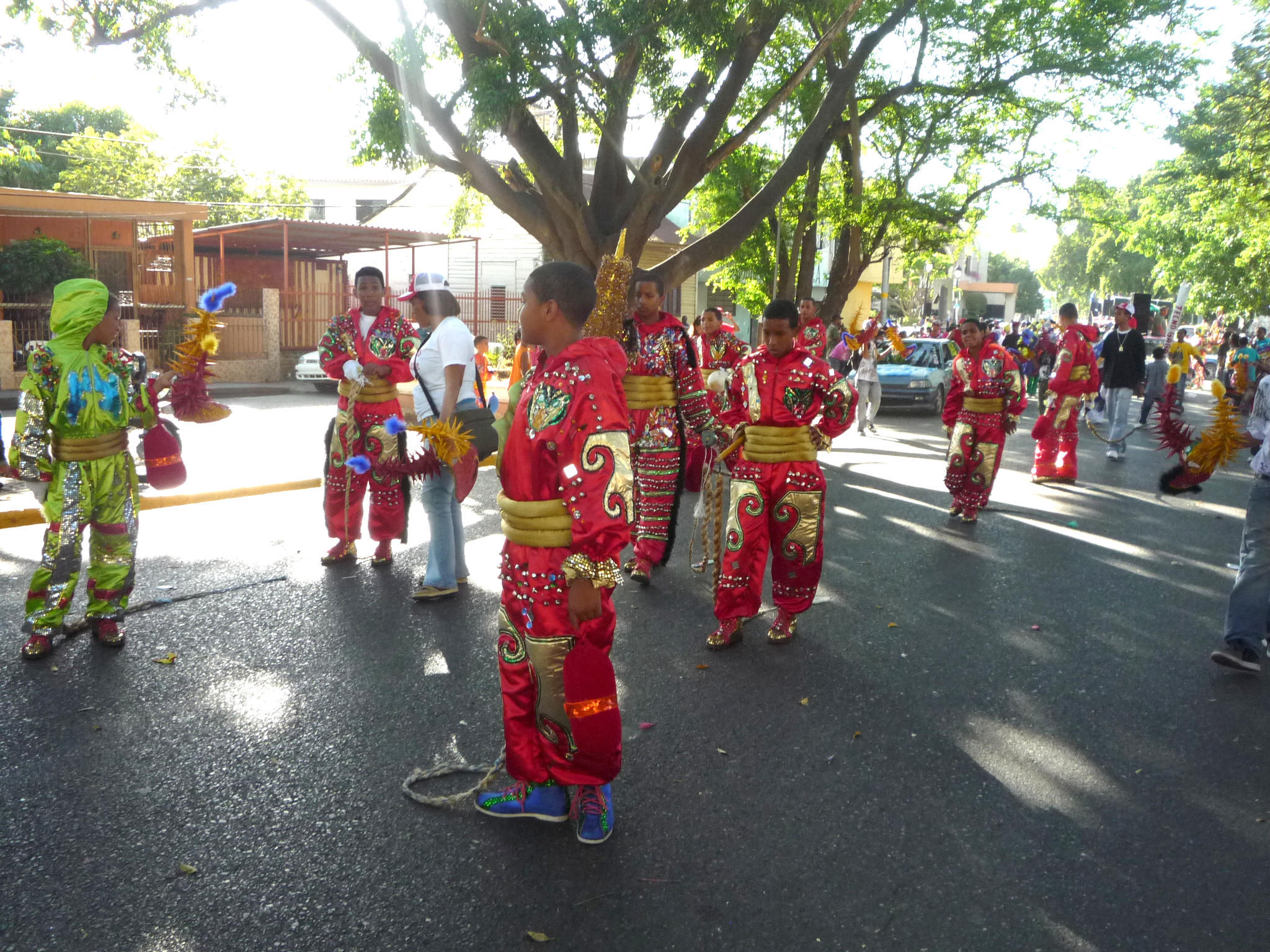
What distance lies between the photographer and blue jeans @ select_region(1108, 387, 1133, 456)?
13.4m

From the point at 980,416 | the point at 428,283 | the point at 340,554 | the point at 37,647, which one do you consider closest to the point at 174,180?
the point at 340,554

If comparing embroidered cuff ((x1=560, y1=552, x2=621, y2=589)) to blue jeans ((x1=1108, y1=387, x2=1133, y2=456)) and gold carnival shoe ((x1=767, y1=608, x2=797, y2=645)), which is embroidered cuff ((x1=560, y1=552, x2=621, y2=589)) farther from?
blue jeans ((x1=1108, y1=387, x2=1133, y2=456))

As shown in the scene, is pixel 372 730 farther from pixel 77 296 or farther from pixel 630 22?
pixel 630 22

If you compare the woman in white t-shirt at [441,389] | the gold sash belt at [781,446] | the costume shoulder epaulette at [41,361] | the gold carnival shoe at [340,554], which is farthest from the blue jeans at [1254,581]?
the costume shoulder epaulette at [41,361]

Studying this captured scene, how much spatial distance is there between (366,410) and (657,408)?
1870 mm

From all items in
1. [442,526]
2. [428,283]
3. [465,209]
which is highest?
[465,209]

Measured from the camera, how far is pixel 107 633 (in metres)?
5.09

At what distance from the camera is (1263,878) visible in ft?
10.8

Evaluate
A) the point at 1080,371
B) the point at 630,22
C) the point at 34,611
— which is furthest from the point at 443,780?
the point at 1080,371

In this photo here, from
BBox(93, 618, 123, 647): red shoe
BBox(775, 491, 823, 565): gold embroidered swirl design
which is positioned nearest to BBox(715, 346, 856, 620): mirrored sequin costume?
BBox(775, 491, 823, 565): gold embroidered swirl design

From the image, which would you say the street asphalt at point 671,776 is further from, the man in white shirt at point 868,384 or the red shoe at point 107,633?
the man in white shirt at point 868,384

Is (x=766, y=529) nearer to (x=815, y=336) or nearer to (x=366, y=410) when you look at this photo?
(x=366, y=410)

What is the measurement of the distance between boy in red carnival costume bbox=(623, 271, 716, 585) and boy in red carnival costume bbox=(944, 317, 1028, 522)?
3.50 m

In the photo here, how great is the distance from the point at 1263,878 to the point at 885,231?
18829 mm
